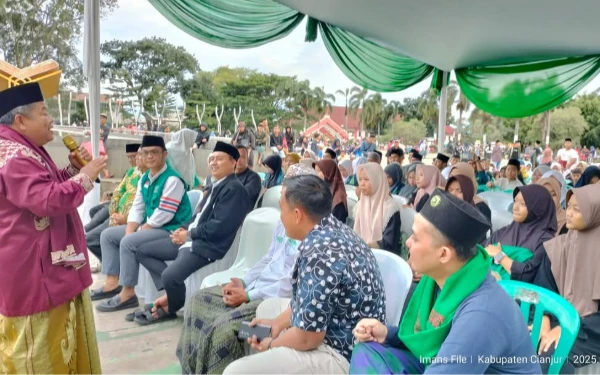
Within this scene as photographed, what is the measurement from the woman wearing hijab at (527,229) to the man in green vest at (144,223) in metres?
2.42

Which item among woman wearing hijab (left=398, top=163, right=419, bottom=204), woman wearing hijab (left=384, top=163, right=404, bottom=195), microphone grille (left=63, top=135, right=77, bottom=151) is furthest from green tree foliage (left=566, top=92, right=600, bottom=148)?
microphone grille (left=63, top=135, right=77, bottom=151)

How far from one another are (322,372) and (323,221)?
591 millimetres

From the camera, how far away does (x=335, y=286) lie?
61.9 inches

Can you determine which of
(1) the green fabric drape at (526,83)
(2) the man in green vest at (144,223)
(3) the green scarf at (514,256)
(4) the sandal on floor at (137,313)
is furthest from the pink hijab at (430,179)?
(4) the sandal on floor at (137,313)

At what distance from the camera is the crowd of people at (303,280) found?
131 centimetres

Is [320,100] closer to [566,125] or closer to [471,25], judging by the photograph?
[566,125]

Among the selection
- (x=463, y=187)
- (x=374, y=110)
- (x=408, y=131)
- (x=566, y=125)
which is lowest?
(x=463, y=187)

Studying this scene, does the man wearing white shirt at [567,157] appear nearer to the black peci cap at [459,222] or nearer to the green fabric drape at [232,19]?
the green fabric drape at [232,19]

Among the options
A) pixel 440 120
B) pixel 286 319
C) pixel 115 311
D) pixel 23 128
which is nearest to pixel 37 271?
pixel 23 128

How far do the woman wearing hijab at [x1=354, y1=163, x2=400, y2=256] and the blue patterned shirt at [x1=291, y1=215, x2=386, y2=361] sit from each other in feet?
5.45

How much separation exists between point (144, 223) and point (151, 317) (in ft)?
2.75

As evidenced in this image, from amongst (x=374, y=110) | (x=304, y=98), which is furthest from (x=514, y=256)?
(x=374, y=110)

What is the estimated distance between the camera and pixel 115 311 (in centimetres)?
350

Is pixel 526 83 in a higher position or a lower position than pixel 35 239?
higher
